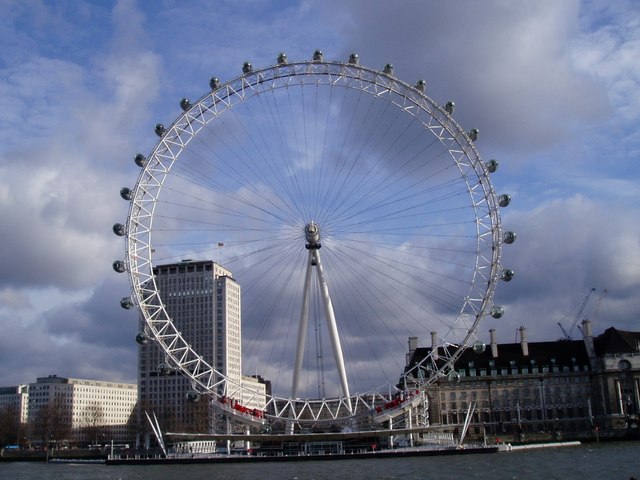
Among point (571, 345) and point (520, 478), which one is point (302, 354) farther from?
point (571, 345)

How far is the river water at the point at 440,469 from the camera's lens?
63812 mm

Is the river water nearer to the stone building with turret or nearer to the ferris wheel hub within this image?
the ferris wheel hub

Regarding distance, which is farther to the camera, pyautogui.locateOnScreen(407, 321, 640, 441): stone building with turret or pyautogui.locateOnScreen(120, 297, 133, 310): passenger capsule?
pyautogui.locateOnScreen(407, 321, 640, 441): stone building with turret

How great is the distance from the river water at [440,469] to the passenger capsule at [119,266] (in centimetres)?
1979

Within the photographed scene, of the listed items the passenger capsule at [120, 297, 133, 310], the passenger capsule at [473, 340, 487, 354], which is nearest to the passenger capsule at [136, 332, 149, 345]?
the passenger capsule at [120, 297, 133, 310]

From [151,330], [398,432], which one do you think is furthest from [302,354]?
[398,432]

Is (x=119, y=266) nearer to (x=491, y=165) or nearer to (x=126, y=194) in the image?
(x=126, y=194)

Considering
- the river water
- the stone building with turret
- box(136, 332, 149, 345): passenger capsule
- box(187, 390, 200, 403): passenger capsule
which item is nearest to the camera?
the river water

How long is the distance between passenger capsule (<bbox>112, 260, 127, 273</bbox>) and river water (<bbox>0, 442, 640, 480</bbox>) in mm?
19786

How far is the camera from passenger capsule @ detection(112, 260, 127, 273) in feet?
262

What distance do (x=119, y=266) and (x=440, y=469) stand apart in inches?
1430

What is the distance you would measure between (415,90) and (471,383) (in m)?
75.6

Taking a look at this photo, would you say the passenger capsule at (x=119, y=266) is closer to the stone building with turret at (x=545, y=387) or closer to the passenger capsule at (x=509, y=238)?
the passenger capsule at (x=509, y=238)

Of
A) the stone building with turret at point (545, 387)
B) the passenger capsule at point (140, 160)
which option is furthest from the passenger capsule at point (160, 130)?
the stone building with turret at point (545, 387)
